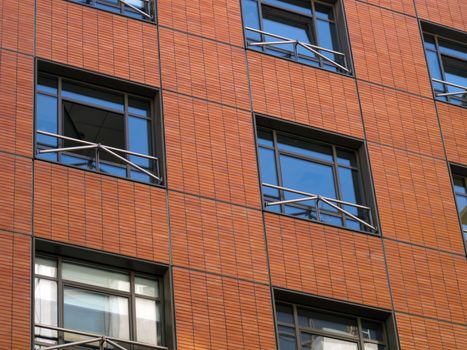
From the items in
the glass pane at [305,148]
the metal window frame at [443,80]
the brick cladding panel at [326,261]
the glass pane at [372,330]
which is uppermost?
the metal window frame at [443,80]

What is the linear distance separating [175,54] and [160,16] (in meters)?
1.08

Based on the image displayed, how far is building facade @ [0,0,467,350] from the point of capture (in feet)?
78.6

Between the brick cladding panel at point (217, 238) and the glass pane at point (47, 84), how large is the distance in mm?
3429

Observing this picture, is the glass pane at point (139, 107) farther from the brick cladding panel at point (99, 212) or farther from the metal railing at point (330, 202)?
the metal railing at point (330, 202)

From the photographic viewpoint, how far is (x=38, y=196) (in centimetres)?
2391

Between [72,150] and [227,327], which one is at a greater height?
[72,150]

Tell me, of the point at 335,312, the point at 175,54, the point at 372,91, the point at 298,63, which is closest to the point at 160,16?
the point at 175,54

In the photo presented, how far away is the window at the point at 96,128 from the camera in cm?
2541

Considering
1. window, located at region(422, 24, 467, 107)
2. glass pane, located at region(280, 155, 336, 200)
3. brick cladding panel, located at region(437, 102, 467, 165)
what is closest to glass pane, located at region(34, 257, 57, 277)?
glass pane, located at region(280, 155, 336, 200)

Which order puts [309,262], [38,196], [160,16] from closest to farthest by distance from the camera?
[38,196]
[309,262]
[160,16]

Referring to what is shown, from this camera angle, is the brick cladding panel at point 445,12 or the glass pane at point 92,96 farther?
the brick cladding panel at point 445,12

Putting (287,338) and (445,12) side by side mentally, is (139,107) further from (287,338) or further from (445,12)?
(445,12)

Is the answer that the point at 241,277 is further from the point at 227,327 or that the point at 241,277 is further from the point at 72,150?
the point at 72,150

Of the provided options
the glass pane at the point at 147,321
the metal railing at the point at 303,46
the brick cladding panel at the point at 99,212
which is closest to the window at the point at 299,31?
the metal railing at the point at 303,46
